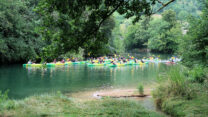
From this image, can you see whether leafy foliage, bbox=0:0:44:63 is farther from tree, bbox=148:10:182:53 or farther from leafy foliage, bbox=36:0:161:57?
tree, bbox=148:10:182:53

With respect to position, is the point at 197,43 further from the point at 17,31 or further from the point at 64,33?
the point at 17,31

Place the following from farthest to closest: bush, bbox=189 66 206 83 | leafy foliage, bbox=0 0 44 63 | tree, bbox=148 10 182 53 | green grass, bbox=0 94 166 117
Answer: tree, bbox=148 10 182 53 < leafy foliage, bbox=0 0 44 63 < bush, bbox=189 66 206 83 < green grass, bbox=0 94 166 117

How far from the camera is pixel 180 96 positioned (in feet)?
27.2

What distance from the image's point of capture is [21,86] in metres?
16.1

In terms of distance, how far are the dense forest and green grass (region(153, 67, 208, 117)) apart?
2618 millimetres

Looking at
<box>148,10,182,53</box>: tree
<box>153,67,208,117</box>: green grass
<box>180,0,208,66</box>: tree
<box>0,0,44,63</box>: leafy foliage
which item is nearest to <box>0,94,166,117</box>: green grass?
<box>153,67,208,117</box>: green grass

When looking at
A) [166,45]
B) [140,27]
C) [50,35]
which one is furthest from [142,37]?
[50,35]

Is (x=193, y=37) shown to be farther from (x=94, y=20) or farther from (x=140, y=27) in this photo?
(x=140, y=27)

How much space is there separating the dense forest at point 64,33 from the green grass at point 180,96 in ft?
8.59

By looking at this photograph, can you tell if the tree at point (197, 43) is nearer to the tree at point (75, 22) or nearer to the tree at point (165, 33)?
the tree at point (75, 22)

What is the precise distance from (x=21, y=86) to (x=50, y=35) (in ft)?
37.7

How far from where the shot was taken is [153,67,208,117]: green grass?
7028 millimetres

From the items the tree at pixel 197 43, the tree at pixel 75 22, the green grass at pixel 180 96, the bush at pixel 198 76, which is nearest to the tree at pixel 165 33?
the tree at pixel 197 43

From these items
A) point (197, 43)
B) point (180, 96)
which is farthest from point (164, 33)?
point (180, 96)
